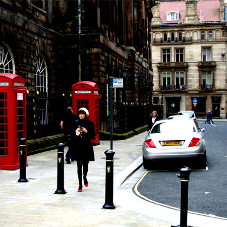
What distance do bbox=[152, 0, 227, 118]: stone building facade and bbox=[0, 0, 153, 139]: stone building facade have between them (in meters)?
32.9

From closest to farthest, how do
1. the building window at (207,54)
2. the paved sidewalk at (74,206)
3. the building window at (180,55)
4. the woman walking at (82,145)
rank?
the paved sidewalk at (74,206) → the woman walking at (82,145) → the building window at (207,54) → the building window at (180,55)

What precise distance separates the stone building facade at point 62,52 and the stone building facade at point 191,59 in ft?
108

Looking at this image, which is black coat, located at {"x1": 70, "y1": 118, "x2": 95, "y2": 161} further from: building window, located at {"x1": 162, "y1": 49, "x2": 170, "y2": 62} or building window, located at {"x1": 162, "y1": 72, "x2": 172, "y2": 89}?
building window, located at {"x1": 162, "y1": 49, "x2": 170, "y2": 62}

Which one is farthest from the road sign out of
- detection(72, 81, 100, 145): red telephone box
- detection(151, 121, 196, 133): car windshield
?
detection(72, 81, 100, 145): red telephone box

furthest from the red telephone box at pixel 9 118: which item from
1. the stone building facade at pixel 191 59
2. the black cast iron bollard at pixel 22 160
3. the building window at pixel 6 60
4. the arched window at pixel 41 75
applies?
the stone building facade at pixel 191 59

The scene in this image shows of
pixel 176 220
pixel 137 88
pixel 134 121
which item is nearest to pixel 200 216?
pixel 176 220

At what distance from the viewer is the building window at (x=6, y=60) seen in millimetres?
14867

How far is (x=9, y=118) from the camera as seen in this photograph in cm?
1006

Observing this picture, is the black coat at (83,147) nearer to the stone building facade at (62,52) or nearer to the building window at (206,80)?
the stone building facade at (62,52)

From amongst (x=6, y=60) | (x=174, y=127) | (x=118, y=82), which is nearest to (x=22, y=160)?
(x=174, y=127)

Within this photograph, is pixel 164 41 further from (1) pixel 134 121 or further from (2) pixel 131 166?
(2) pixel 131 166

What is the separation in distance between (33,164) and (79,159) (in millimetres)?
4192

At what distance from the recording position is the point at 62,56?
842 inches

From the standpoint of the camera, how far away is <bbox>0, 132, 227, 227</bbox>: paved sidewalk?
564 cm
